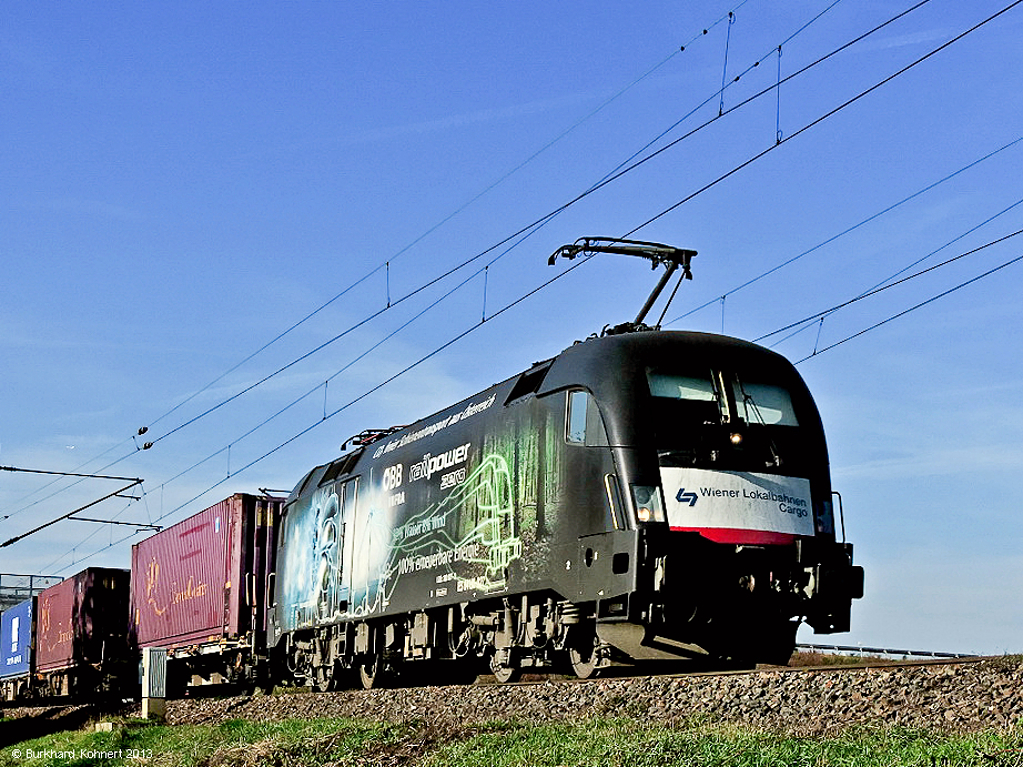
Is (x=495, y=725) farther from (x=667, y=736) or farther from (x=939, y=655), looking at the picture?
(x=939, y=655)

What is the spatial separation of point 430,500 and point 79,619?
761 inches

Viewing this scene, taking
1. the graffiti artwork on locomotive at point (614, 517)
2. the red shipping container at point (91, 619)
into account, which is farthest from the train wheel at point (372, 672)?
the red shipping container at point (91, 619)

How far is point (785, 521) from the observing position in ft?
47.9

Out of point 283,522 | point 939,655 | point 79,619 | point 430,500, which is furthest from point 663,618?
point 79,619

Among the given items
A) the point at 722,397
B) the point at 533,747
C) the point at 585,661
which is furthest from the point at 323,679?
the point at 533,747

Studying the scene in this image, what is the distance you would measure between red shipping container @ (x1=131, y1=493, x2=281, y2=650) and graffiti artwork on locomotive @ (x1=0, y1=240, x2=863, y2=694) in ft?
18.1

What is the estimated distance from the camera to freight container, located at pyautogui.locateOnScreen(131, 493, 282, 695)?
25516mm

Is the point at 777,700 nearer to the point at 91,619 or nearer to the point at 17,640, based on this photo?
the point at 91,619

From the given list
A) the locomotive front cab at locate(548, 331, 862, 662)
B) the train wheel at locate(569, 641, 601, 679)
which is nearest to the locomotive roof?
the locomotive front cab at locate(548, 331, 862, 662)

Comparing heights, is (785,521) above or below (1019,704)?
above

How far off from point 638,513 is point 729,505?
42.3 inches

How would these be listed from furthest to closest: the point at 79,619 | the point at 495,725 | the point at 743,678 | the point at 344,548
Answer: the point at 79,619, the point at 344,548, the point at 743,678, the point at 495,725

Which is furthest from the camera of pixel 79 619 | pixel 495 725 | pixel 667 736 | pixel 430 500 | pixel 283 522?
pixel 79 619

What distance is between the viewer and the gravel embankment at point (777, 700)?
37.9 ft
